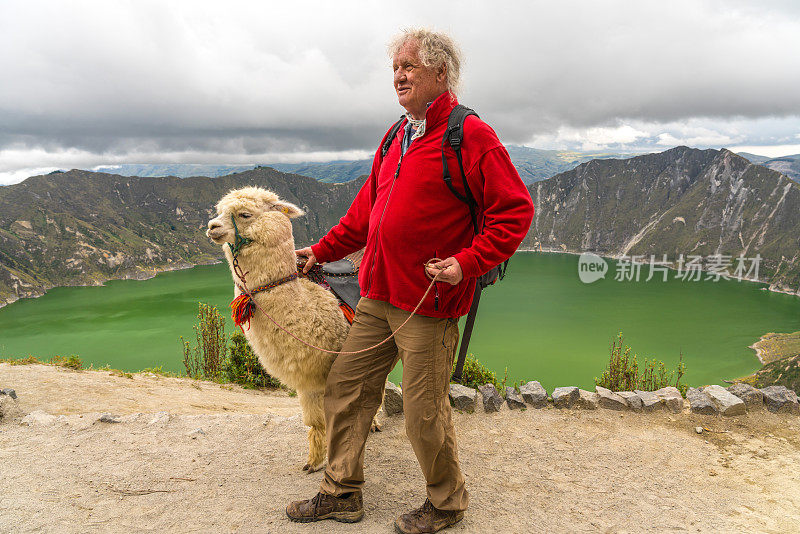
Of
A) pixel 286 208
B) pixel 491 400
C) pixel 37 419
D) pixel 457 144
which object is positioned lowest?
pixel 37 419

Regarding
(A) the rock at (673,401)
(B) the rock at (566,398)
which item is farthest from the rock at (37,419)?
(A) the rock at (673,401)

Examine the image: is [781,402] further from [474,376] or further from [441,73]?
[441,73]

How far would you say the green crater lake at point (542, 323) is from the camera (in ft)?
120

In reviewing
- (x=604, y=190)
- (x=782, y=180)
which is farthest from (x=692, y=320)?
(x=604, y=190)

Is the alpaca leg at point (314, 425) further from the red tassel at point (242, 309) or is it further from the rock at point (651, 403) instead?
the rock at point (651, 403)

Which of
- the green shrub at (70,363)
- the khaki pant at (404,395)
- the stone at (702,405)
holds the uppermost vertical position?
the khaki pant at (404,395)

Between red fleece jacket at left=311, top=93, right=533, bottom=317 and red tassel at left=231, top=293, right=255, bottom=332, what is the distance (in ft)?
2.99

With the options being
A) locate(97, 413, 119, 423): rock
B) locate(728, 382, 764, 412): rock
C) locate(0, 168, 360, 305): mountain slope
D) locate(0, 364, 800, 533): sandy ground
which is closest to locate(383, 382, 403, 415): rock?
locate(0, 364, 800, 533): sandy ground

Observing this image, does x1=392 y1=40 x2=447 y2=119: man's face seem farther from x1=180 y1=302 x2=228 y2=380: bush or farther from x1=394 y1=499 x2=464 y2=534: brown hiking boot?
x1=180 y1=302 x2=228 y2=380: bush

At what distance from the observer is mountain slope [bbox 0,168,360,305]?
318 feet

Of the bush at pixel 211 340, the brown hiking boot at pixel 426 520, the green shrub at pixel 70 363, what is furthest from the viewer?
the bush at pixel 211 340

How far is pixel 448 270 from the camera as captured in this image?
1.90 metres

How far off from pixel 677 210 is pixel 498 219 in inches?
6692

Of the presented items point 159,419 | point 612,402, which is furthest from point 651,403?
point 159,419
